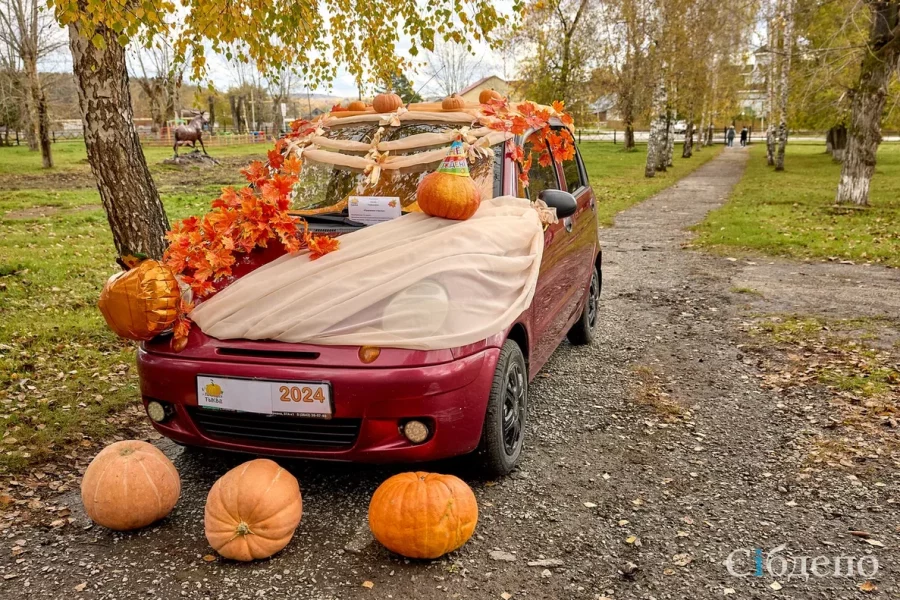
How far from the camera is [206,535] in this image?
10.0 feet

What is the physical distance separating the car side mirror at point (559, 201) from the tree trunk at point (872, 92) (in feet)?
36.7

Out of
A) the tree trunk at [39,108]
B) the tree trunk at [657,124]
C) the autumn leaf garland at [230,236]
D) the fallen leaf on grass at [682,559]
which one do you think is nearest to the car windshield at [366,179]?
the autumn leaf garland at [230,236]

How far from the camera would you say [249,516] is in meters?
2.93

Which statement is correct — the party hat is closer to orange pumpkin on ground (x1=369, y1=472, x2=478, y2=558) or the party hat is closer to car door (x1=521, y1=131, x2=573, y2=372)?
car door (x1=521, y1=131, x2=573, y2=372)

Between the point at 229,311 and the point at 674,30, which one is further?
the point at 674,30

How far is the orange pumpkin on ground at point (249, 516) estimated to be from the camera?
115 inches

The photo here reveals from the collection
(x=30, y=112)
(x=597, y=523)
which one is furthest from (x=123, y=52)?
(x=30, y=112)

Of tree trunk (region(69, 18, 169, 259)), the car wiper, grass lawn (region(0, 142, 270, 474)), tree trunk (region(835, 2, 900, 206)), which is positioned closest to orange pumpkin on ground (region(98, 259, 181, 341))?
the car wiper

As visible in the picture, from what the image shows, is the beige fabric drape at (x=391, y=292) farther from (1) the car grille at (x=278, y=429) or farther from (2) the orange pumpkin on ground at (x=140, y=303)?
(1) the car grille at (x=278, y=429)

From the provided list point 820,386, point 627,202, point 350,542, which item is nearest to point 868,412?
point 820,386

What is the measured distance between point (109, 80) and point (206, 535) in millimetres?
4138

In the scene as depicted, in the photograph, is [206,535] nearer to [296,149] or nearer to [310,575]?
[310,575]

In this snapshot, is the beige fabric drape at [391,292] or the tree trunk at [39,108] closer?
the beige fabric drape at [391,292]

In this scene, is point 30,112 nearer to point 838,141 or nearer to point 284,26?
point 284,26
